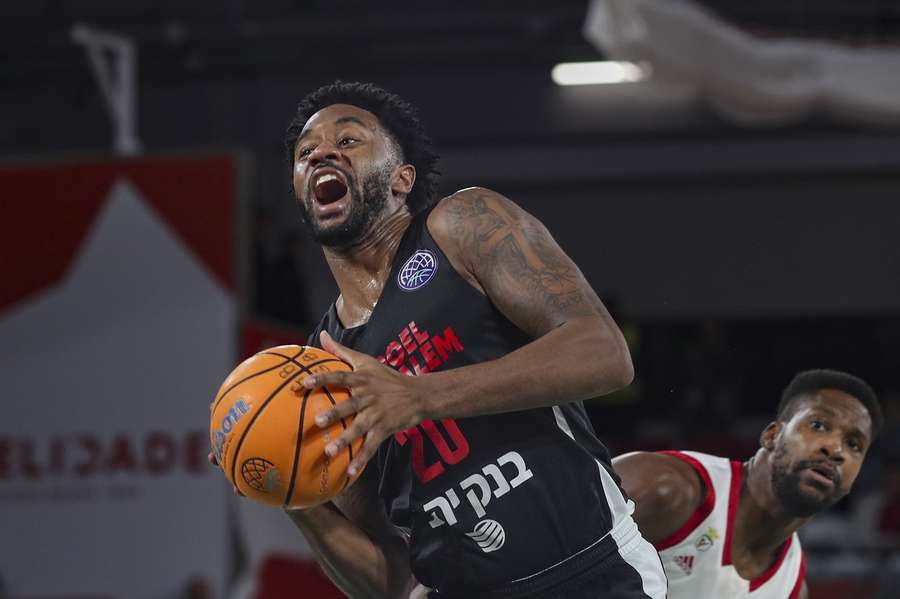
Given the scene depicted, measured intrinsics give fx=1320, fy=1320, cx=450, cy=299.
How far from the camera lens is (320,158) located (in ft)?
10.5

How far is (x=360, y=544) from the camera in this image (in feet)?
11.1

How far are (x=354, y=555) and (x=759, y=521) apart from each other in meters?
1.46

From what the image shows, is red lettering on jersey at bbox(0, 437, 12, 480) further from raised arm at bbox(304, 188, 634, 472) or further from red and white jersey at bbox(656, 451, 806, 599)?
raised arm at bbox(304, 188, 634, 472)

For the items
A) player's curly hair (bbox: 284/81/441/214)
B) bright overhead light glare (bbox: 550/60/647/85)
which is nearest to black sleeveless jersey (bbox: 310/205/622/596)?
player's curly hair (bbox: 284/81/441/214)

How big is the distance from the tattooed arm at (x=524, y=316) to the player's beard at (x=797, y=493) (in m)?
1.41

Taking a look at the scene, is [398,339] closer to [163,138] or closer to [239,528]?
[239,528]

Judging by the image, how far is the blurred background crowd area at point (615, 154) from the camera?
1318 cm

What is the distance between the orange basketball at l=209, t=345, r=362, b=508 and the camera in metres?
2.70

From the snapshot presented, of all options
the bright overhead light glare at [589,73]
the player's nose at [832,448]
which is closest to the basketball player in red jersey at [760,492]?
the player's nose at [832,448]

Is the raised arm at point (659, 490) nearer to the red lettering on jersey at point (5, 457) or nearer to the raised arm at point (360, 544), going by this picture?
the raised arm at point (360, 544)

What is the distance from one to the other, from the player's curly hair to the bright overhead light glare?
1056 centimetres

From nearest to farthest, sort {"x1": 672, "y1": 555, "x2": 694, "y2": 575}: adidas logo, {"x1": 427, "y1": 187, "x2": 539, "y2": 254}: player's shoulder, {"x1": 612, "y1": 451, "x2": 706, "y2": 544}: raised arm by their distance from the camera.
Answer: {"x1": 427, "y1": 187, "x2": 539, "y2": 254}: player's shoulder < {"x1": 612, "y1": 451, "x2": 706, "y2": 544}: raised arm < {"x1": 672, "y1": 555, "x2": 694, "y2": 575}: adidas logo

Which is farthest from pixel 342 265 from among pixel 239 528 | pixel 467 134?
pixel 467 134

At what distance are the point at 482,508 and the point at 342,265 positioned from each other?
725 millimetres
